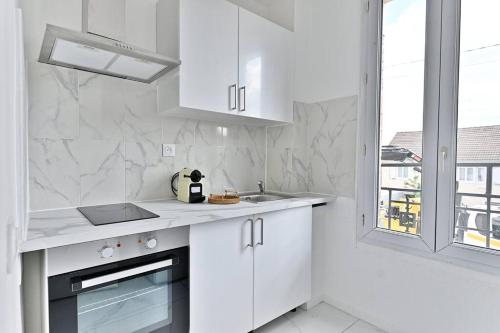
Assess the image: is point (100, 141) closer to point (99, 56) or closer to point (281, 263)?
point (99, 56)

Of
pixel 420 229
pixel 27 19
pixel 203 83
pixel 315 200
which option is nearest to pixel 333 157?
pixel 315 200

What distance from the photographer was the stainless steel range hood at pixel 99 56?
118 cm

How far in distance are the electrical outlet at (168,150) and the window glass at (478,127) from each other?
71.4 inches

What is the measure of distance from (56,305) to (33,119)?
38.7 inches

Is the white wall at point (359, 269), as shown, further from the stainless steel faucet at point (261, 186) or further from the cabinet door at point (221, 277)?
the cabinet door at point (221, 277)

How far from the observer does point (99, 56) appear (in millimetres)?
1387

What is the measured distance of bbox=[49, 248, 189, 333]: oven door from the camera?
1.12 metres

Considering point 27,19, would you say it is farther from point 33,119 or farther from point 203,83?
point 203,83

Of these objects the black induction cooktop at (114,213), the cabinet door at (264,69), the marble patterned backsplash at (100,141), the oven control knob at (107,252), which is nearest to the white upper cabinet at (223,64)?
the cabinet door at (264,69)

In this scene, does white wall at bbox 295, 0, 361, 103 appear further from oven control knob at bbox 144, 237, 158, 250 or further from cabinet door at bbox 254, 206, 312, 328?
oven control knob at bbox 144, 237, 158, 250

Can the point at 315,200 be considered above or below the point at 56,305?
above

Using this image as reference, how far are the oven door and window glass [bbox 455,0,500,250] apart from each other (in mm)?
1609

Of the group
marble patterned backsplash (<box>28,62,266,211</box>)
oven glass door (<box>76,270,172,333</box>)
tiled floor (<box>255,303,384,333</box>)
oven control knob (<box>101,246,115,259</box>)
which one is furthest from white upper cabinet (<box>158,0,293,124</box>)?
tiled floor (<box>255,303,384,333</box>)

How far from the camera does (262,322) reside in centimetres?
180
